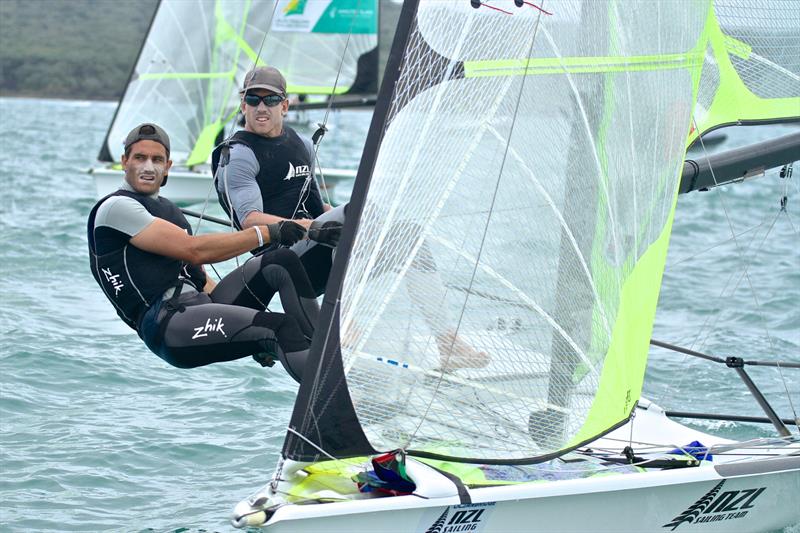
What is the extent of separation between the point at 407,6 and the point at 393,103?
259mm

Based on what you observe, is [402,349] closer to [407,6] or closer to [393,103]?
[393,103]

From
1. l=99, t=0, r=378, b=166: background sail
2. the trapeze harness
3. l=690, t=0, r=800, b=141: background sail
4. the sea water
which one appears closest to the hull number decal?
the sea water

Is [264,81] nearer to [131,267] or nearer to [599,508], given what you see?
[131,267]

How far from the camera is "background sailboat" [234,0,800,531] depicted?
315cm

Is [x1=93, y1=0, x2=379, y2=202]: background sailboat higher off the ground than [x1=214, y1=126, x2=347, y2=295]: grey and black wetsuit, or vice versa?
[x1=93, y1=0, x2=379, y2=202]: background sailboat

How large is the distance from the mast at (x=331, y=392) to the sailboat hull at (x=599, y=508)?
0.17 m

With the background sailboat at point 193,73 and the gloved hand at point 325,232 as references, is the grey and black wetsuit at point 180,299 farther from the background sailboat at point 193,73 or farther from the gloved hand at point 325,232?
the background sailboat at point 193,73

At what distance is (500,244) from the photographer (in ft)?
10.9

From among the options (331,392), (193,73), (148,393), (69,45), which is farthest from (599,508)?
(69,45)

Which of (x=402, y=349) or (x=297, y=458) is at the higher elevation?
(x=402, y=349)

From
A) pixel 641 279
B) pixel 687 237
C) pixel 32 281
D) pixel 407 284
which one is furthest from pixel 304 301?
pixel 687 237

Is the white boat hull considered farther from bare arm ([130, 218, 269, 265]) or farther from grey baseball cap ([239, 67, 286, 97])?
grey baseball cap ([239, 67, 286, 97])

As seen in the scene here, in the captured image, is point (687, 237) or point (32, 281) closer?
point (32, 281)

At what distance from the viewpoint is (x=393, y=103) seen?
3205mm
